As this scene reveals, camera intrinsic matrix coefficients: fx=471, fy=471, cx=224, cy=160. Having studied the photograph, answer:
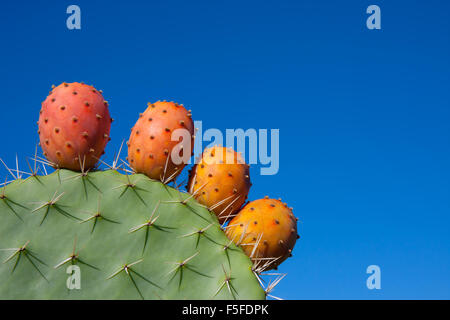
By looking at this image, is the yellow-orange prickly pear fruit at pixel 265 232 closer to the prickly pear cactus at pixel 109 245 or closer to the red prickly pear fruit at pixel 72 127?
the prickly pear cactus at pixel 109 245

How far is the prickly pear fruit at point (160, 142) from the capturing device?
9.18 feet

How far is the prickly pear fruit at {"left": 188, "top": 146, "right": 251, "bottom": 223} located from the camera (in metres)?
2.90

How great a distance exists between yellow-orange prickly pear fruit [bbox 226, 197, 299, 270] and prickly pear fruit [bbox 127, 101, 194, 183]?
0.51m

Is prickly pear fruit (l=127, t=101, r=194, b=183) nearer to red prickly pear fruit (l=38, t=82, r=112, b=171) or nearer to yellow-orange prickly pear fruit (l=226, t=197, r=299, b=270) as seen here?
red prickly pear fruit (l=38, t=82, r=112, b=171)

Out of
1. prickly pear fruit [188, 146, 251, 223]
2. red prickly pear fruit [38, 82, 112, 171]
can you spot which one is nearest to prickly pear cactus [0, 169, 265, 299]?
red prickly pear fruit [38, 82, 112, 171]

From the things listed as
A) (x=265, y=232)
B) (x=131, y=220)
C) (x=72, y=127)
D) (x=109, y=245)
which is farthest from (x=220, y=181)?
(x=72, y=127)

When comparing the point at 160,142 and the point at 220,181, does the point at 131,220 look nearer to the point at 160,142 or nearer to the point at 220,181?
the point at 160,142

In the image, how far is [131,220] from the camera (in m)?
2.55

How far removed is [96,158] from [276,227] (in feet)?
3.76

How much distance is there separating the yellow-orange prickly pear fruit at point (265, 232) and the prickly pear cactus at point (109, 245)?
0.44 feet

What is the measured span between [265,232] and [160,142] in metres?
0.82

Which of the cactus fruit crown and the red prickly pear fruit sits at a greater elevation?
the red prickly pear fruit

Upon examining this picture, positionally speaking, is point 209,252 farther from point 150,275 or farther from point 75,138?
point 75,138
